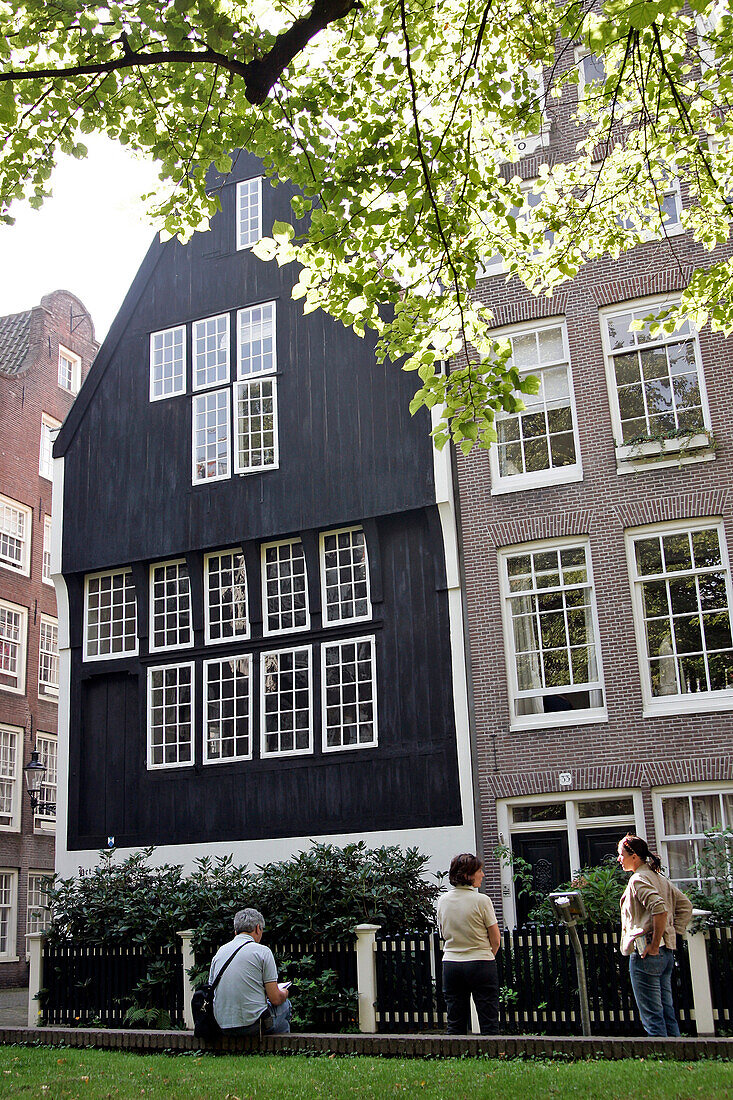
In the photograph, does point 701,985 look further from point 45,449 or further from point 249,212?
point 45,449

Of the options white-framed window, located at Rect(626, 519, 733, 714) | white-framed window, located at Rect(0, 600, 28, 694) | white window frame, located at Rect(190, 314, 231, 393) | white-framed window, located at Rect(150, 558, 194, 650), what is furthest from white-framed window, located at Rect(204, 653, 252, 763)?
white-framed window, located at Rect(0, 600, 28, 694)

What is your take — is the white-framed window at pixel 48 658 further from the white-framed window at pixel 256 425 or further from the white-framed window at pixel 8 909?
the white-framed window at pixel 256 425

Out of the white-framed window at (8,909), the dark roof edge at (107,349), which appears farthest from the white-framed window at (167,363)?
the white-framed window at (8,909)

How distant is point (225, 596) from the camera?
70.1 feet

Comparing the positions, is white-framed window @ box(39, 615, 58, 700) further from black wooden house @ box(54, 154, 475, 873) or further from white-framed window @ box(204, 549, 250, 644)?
white-framed window @ box(204, 549, 250, 644)

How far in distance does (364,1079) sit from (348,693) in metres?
11.3

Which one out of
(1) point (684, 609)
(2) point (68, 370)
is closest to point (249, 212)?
(1) point (684, 609)

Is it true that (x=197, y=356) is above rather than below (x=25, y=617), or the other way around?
above

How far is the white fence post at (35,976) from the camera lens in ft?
51.9

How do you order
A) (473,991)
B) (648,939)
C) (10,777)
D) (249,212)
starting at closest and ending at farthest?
(473,991), (648,939), (249,212), (10,777)

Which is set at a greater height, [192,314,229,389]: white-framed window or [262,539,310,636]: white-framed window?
[192,314,229,389]: white-framed window

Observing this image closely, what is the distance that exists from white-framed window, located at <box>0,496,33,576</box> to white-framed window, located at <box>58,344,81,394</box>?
5619mm

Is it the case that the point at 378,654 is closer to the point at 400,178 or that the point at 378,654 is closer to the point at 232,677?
the point at 232,677

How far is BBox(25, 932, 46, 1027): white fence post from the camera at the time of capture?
15828 mm
